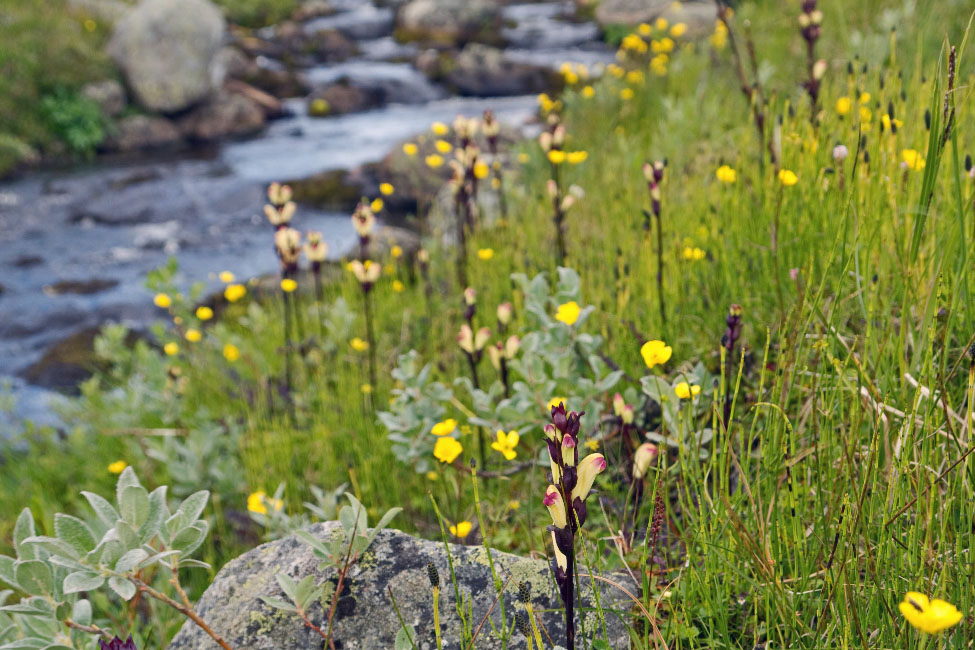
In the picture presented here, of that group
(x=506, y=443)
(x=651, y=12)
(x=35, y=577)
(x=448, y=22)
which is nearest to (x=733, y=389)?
(x=506, y=443)

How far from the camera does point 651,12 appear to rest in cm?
1705

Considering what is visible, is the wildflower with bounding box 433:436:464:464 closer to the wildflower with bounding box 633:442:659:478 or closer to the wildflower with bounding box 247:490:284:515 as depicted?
the wildflower with bounding box 633:442:659:478

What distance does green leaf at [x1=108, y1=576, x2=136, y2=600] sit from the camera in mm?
1326

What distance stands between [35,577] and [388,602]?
77cm

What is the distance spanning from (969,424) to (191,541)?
159cm

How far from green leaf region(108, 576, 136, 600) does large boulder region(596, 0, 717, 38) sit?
49.1ft

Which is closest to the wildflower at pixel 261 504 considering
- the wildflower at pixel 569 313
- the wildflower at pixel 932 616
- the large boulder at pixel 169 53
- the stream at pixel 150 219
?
the wildflower at pixel 569 313

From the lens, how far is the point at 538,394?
211 cm

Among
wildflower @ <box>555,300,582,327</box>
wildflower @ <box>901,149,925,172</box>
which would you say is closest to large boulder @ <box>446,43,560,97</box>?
wildflower @ <box>901,149,925,172</box>

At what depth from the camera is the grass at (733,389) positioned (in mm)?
1304

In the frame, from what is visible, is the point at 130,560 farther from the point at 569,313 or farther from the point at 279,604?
the point at 569,313

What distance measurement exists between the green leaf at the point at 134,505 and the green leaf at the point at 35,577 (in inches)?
8.6

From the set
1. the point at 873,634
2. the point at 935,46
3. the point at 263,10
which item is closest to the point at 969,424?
the point at 873,634

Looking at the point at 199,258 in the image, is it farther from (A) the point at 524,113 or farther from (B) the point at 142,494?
(B) the point at 142,494
